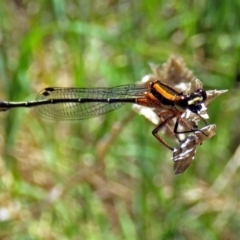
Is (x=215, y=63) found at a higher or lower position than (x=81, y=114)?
higher

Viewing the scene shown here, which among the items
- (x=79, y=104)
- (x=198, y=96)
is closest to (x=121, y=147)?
(x=79, y=104)

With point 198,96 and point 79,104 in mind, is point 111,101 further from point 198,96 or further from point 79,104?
point 198,96

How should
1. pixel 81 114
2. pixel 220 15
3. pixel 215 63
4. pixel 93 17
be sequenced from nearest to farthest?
pixel 81 114, pixel 220 15, pixel 215 63, pixel 93 17

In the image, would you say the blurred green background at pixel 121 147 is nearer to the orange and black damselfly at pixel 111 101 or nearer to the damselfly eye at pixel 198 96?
the orange and black damselfly at pixel 111 101

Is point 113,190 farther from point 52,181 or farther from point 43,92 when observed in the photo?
point 43,92

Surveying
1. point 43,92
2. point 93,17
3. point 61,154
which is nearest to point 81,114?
point 43,92

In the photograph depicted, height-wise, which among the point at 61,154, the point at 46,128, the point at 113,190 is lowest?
the point at 113,190
